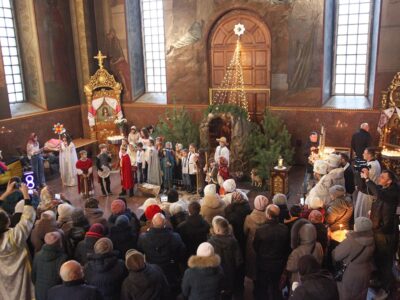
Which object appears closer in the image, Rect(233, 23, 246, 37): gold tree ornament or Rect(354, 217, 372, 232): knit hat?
Rect(354, 217, 372, 232): knit hat

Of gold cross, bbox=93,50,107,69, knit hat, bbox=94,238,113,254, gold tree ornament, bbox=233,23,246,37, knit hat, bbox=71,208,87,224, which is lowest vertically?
knit hat, bbox=71,208,87,224

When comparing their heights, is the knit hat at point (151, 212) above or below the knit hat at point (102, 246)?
below

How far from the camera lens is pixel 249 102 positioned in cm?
1705

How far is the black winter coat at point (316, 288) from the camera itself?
15.2 ft

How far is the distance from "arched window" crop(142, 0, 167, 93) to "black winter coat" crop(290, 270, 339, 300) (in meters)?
15.7

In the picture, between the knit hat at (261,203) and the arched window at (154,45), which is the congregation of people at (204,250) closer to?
the knit hat at (261,203)

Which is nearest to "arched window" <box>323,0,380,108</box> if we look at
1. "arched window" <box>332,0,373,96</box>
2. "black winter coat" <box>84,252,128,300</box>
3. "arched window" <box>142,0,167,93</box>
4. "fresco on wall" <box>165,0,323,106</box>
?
"arched window" <box>332,0,373,96</box>

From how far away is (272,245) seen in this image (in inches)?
247

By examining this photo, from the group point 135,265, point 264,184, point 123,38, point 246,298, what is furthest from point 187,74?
point 135,265

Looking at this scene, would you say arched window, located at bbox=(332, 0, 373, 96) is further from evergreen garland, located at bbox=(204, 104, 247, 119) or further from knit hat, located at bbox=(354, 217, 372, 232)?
knit hat, located at bbox=(354, 217, 372, 232)

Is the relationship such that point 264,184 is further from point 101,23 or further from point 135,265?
point 101,23

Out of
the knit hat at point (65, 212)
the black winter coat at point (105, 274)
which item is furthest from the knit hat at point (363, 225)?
the knit hat at point (65, 212)

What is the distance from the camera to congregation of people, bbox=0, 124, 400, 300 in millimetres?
5055

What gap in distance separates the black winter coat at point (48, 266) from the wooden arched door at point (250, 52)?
12308mm
